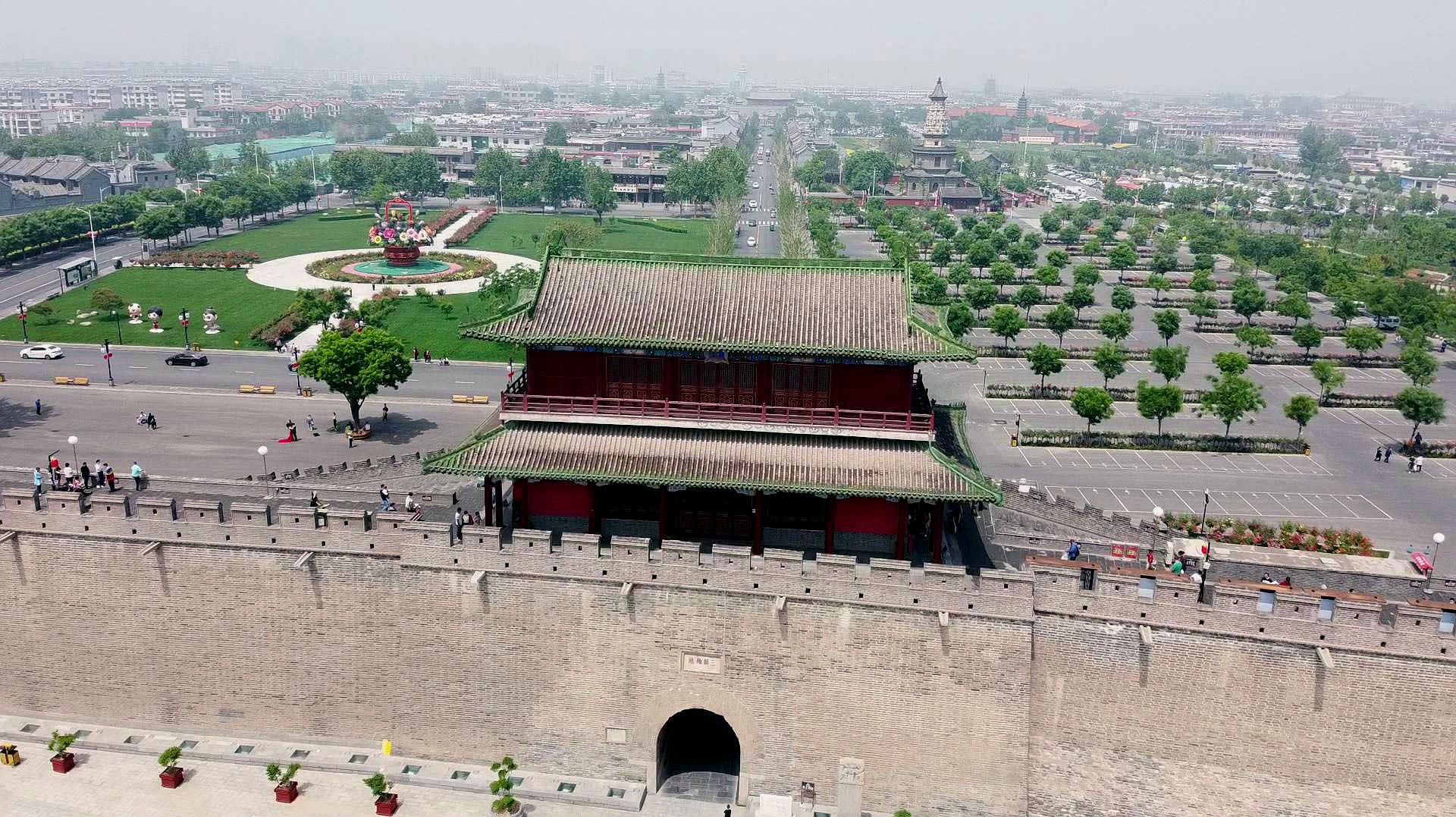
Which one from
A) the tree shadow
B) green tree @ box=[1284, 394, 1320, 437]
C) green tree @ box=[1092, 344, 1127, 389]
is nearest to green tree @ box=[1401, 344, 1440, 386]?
green tree @ box=[1284, 394, 1320, 437]

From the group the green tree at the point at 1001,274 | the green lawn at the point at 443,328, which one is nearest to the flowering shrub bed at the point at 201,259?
the green lawn at the point at 443,328

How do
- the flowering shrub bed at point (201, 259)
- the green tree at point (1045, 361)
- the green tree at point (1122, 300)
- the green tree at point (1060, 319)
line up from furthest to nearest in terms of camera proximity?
1. the flowering shrub bed at point (201, 259)
2. the green tree at point (1122, 300)
3. the green tree at point (1060, 319)
4. the green tree at point (1045, 361)

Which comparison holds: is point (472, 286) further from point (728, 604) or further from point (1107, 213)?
point (1107, 213)

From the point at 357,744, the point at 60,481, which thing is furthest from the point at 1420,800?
the point at 60,481

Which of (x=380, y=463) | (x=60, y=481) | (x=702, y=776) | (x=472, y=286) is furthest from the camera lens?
(x=472, y=286)

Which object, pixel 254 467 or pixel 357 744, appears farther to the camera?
pixel 254 467

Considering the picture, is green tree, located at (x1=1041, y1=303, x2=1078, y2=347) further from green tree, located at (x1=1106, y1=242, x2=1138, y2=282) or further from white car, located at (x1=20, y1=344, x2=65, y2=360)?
white car, located at (x1=20, y1=344, x2=65, y2=360)

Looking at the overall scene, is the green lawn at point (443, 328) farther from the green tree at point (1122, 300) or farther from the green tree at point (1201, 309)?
the green tree at point (1201, 309)

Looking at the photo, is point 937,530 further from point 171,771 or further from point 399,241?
point 399,241
